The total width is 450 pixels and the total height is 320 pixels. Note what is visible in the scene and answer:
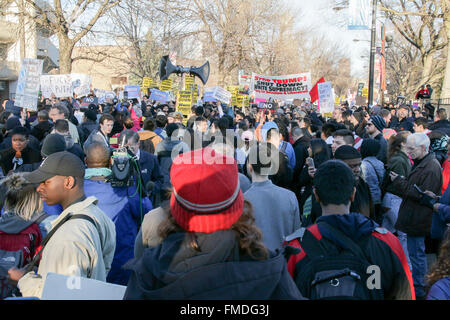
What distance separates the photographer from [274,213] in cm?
381

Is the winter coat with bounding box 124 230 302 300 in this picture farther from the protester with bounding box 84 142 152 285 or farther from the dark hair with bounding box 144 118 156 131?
the dark hair with bounding box 144 118 156 131

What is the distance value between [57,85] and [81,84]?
2.14 m

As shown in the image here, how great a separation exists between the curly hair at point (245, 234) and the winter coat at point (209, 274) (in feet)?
0.06

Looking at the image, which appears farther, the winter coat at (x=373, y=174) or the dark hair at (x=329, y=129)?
the dark hair at (x=329, y=129)

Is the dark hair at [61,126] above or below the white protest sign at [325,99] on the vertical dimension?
below

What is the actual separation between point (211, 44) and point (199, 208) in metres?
26.9

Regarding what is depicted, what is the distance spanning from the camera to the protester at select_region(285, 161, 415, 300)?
2.15 meters

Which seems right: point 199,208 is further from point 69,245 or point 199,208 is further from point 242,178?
point 242,178

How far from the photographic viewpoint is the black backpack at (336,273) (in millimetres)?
2139

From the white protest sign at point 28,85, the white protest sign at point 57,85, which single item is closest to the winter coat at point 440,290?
the white protest sign at point 28,85

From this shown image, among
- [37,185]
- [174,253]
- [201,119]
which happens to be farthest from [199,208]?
[201,119]

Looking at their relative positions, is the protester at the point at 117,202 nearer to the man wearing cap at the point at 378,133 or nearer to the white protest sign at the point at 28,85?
the man wearing cap at the point at 378,133

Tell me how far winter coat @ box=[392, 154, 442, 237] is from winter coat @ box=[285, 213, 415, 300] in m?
2.83
